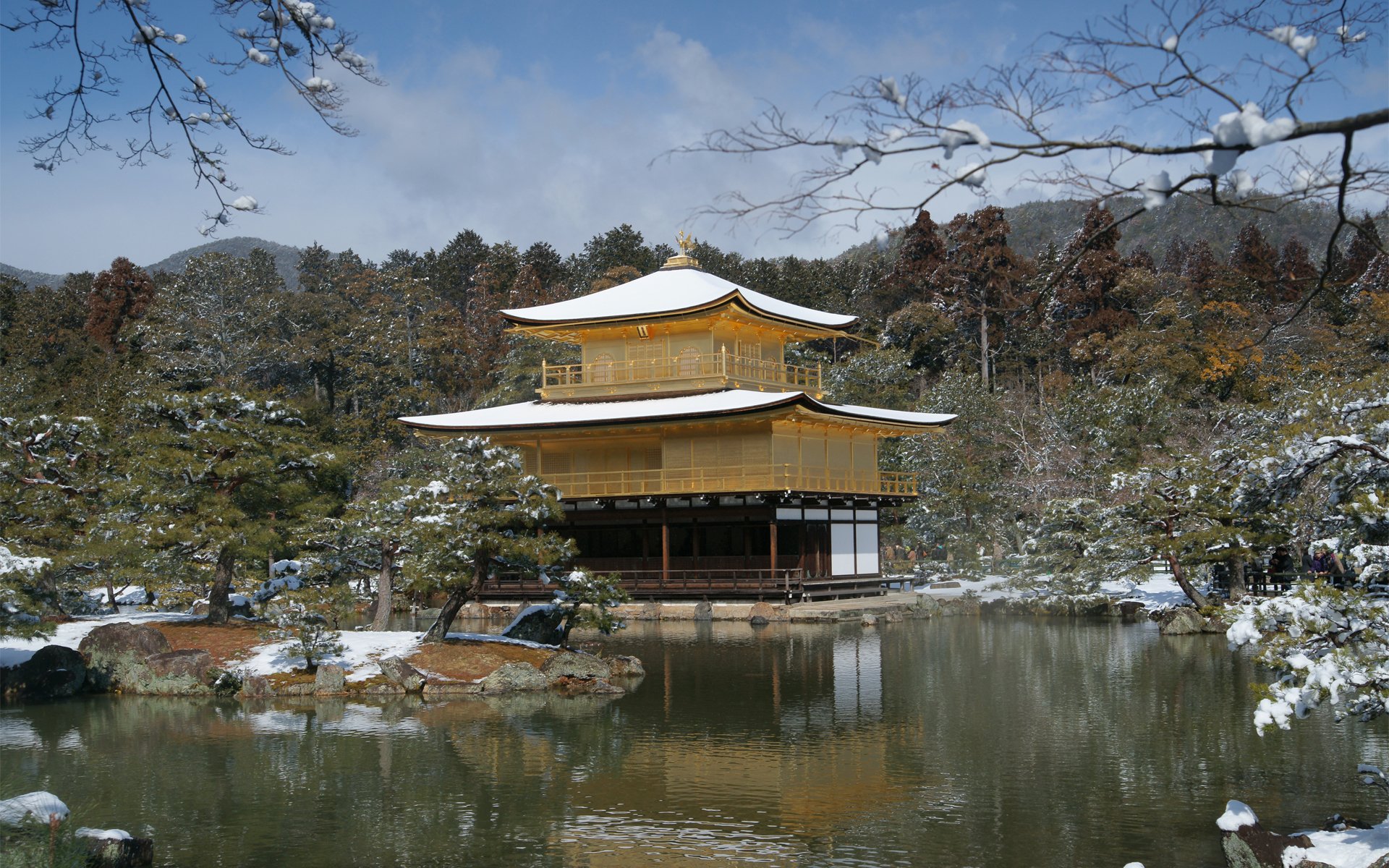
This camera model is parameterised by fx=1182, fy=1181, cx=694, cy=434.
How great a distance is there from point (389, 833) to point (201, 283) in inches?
1760

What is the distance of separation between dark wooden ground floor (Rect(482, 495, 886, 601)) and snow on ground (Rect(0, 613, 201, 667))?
36.6 ft

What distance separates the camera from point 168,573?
18156 mm

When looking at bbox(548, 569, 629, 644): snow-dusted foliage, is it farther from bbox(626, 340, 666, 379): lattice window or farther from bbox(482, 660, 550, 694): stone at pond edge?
bbox(626, 340, 666, 379): lattice window

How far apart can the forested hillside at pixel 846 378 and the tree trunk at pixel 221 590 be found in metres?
0.11

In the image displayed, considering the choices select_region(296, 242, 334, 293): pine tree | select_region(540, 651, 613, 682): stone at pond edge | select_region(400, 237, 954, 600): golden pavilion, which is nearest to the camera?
select_region(540, 651, 613, 682): stone at pond edge

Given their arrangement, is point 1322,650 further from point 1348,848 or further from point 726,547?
point 726,547

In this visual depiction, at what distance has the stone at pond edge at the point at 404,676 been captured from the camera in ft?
53.5

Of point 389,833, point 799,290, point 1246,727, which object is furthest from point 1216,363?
Result: point 389,833

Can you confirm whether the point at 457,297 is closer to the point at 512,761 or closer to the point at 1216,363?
the point at 1216,363

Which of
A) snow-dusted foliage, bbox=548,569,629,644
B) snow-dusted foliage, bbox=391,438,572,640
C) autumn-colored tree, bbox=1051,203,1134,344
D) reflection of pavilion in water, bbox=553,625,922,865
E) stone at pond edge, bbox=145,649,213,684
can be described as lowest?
reflection of pavilion in water, bbox=553,625,922,865

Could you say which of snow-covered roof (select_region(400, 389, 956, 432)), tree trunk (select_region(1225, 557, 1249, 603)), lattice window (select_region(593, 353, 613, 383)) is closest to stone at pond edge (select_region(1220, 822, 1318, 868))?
tree trunk (select_region(1225, 557, 1249, 603))

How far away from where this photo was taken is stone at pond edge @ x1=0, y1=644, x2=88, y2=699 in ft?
52.8

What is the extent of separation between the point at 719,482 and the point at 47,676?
17049 millimetres

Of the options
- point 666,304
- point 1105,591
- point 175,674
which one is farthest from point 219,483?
point 1105,591
